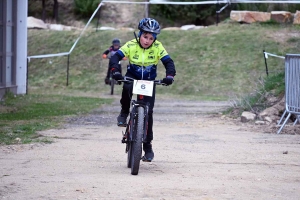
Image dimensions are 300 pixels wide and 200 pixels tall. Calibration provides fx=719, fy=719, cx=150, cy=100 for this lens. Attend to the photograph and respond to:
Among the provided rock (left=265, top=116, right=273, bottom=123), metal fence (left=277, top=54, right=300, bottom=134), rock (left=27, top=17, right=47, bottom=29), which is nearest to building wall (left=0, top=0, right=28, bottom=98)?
rock (left=265, top=116, right=273, bottom=123)

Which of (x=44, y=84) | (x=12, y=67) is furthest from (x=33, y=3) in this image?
(x=12, y=67)

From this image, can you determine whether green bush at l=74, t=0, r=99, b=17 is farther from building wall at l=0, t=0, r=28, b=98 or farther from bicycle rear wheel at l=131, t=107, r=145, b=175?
bicycle rear wheel at l=131, t=107, r=145, b=175

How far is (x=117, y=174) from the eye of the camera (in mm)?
7672

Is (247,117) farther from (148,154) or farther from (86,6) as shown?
(86,6)

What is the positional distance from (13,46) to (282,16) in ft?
42.6

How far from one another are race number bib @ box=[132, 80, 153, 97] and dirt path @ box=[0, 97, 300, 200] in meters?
0.88

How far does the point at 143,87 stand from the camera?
7.83m

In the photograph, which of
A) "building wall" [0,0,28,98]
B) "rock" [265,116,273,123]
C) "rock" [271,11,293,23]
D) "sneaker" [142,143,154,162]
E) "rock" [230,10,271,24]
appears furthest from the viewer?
"rock" [230,10,271,24]

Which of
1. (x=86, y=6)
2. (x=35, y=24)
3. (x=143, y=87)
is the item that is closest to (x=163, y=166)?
(x=143, y=87)

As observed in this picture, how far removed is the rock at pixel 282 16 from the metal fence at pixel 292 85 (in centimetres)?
1688

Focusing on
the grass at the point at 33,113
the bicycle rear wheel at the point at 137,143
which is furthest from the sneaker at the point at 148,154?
the grass at the point at 33,113

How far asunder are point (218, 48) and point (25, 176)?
19824 millimetres

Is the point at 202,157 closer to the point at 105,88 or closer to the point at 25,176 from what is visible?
the point at 25,176

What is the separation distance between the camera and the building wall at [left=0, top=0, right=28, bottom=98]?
1823 centimetres
